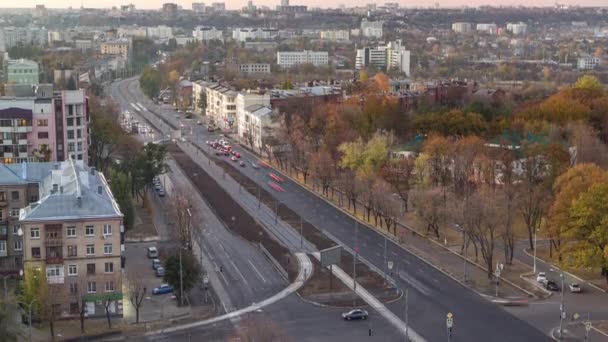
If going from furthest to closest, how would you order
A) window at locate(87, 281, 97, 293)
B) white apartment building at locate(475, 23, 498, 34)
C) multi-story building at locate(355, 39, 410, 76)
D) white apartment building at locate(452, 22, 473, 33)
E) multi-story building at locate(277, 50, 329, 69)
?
white apartment building at locate(452, 22, 473, 33) < white apartment building at locate(475, 23, 498, 34) < multi-story building at locate(277, 50, 329, 69) < multi-story building at locate(355, 39, 410, 76) < window at locate(87, 281, 97, 293)

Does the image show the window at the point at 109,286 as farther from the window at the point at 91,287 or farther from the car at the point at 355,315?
the car at the point at 355,315

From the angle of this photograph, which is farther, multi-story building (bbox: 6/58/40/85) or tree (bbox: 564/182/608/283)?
multi-story building (bbox: 6/58/40/85)

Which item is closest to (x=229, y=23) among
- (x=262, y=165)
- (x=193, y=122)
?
(x=193, y=122)

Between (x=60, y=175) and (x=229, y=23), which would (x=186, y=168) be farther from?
(x=229, y=23)

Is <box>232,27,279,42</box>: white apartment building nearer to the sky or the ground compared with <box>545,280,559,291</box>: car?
nearer to the sky

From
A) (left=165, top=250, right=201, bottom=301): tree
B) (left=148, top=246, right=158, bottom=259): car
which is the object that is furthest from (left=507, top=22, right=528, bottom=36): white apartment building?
(left=165, top=250, right=201, bottom=301): tree

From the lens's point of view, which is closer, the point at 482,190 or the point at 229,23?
the point at 482,190

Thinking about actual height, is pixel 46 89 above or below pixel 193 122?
above

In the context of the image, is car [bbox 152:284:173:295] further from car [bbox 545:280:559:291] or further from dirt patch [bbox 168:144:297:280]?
car [bbox 545:280:559:291]
